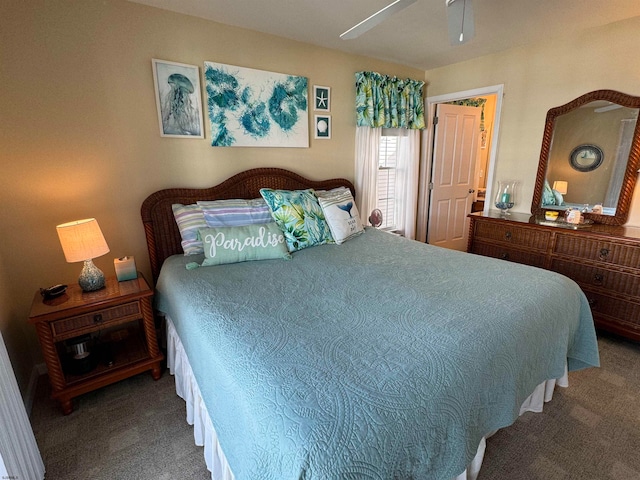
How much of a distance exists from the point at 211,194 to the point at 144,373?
138 cm

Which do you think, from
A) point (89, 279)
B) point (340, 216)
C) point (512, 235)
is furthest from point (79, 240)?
point (512, 235)

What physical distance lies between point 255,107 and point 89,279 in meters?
1.77

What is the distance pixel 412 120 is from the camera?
3.61 meters

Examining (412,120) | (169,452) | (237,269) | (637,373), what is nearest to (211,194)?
(237,269)

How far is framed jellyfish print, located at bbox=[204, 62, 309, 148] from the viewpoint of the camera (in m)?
2.46

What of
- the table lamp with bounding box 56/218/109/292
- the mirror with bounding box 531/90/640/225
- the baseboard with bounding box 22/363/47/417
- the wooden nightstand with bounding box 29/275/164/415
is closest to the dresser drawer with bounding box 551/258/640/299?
the mirror with bounding box 531/90/640/225

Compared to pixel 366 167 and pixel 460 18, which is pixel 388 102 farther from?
pixel 460 18

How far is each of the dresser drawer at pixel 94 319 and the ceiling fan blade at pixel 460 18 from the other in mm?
2361

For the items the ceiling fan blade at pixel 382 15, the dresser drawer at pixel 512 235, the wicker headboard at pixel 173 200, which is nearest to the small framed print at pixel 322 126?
the wicker headboard at pixel 173 200

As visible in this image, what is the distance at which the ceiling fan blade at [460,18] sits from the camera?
4.91ft

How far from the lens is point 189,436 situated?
5.37ft

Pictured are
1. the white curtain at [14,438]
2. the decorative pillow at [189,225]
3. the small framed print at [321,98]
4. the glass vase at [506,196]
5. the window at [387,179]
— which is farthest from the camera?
the window at [387,179]

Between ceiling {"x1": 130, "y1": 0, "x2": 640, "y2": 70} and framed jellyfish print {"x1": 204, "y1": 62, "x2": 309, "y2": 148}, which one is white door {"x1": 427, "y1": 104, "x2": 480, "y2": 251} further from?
framed jellyfish print {"x1": 204, "y1": 62, "x2": 309, "y2": 148}

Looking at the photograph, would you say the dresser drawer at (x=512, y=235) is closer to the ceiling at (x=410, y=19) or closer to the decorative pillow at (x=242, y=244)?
the ceiling at (x=410, y=19)
